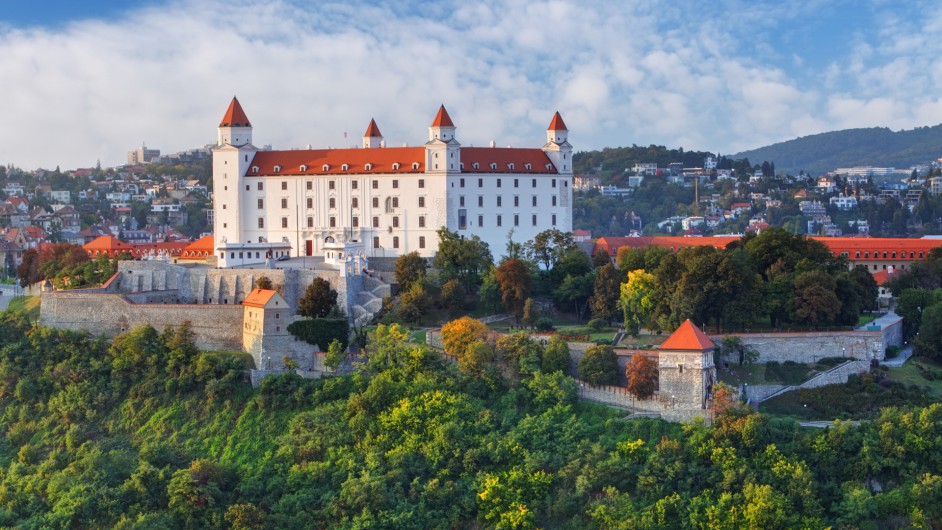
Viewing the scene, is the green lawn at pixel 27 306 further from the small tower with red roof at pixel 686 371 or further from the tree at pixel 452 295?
the small tower with red roof at pixel 686 371

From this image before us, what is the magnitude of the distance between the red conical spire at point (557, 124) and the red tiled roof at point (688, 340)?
1921cm

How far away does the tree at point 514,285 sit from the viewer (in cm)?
4641

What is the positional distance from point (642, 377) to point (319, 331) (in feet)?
35.8

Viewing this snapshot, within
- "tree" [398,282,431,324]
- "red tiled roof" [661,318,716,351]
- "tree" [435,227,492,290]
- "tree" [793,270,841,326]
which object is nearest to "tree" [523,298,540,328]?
"tree" [398,282,431,324]

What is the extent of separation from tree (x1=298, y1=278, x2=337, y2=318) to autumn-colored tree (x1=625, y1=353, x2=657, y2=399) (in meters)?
11.0

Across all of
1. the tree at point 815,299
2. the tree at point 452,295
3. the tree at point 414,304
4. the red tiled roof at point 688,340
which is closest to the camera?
the red tiled roof at point 688,340

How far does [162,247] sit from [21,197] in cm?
4459

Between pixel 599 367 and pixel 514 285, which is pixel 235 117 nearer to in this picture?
pixel 514 285

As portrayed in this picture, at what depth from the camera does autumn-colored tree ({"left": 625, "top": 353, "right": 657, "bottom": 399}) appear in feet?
128

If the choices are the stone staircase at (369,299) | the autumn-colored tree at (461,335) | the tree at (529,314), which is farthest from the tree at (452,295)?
the autumn-colored tree at (461,335)

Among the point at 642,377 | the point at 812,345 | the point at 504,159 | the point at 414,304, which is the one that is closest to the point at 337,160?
the point at 504,159

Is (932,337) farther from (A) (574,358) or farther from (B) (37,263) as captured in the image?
(B) (37,263)

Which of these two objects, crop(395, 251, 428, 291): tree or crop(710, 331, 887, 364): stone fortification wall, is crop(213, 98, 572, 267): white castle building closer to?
crop(395, 251, 428, 291): tree

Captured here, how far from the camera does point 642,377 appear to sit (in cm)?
3894
